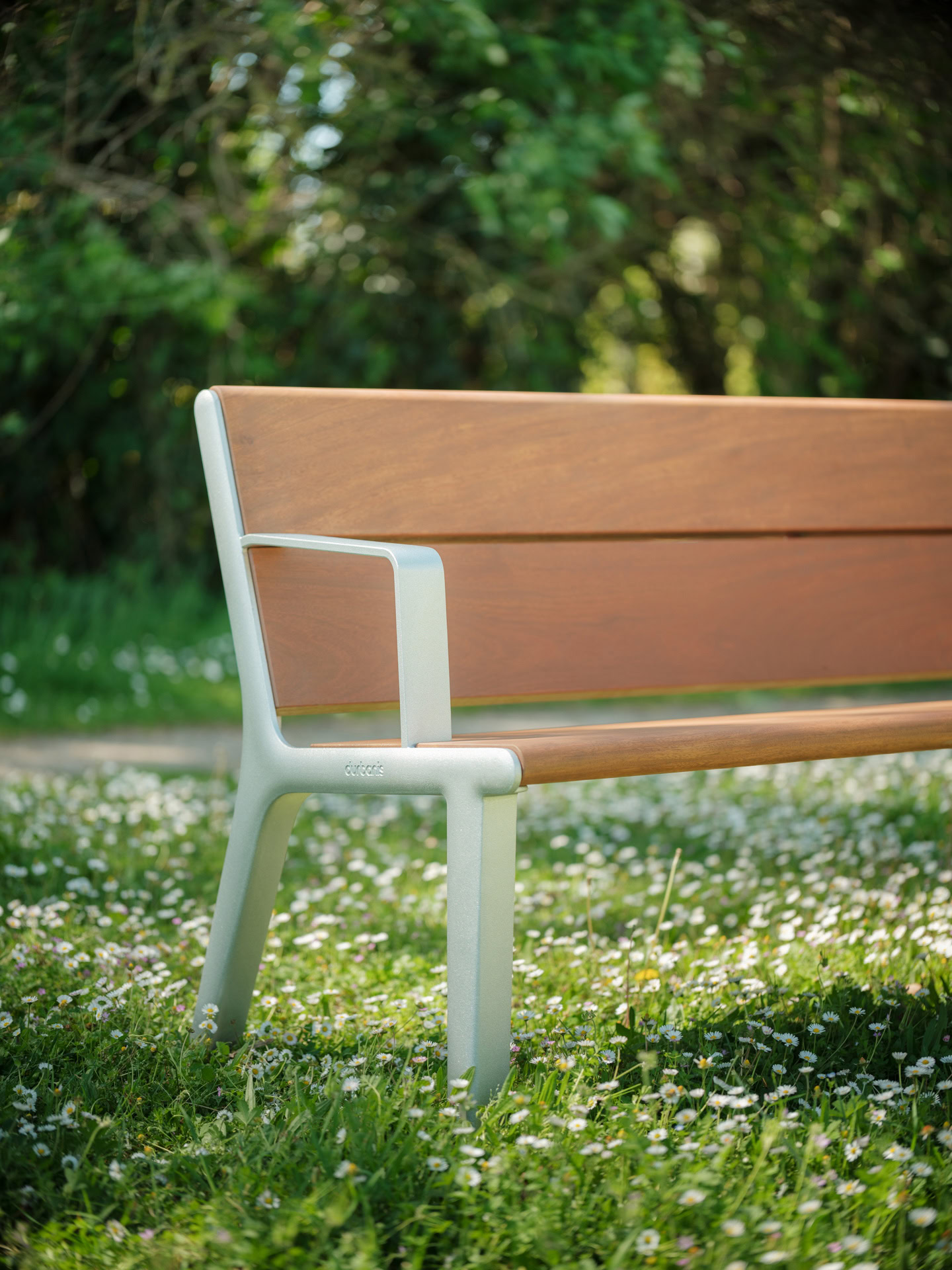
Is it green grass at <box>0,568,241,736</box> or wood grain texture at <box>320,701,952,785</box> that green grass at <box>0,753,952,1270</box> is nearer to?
wood grain texture at <box>320,701,952,785</box>

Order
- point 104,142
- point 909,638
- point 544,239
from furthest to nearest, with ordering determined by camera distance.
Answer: point 544,239, point 104,142, point 909,638

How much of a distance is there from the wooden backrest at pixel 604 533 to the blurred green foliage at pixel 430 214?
5.32ft

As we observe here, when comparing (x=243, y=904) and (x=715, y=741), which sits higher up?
(x=715, y=741)

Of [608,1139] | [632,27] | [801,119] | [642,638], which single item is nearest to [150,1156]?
[608,1139]

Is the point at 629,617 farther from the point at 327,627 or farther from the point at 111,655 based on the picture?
the point at 111,655

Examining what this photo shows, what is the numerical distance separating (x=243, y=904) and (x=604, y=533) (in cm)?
95

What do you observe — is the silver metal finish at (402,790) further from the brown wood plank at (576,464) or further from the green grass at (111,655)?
the green grass at (111,655)

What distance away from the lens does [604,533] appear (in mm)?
2406

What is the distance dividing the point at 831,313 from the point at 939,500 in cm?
592

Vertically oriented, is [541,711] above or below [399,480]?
below

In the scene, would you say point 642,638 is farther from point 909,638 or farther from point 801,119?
point 801,119

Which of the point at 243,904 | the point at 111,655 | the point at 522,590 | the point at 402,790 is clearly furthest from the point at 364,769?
the point at 111,655

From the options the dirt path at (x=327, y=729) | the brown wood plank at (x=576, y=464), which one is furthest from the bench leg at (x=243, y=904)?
the dirt path at (x=327, y=729)

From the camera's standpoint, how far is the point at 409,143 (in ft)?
24.1
